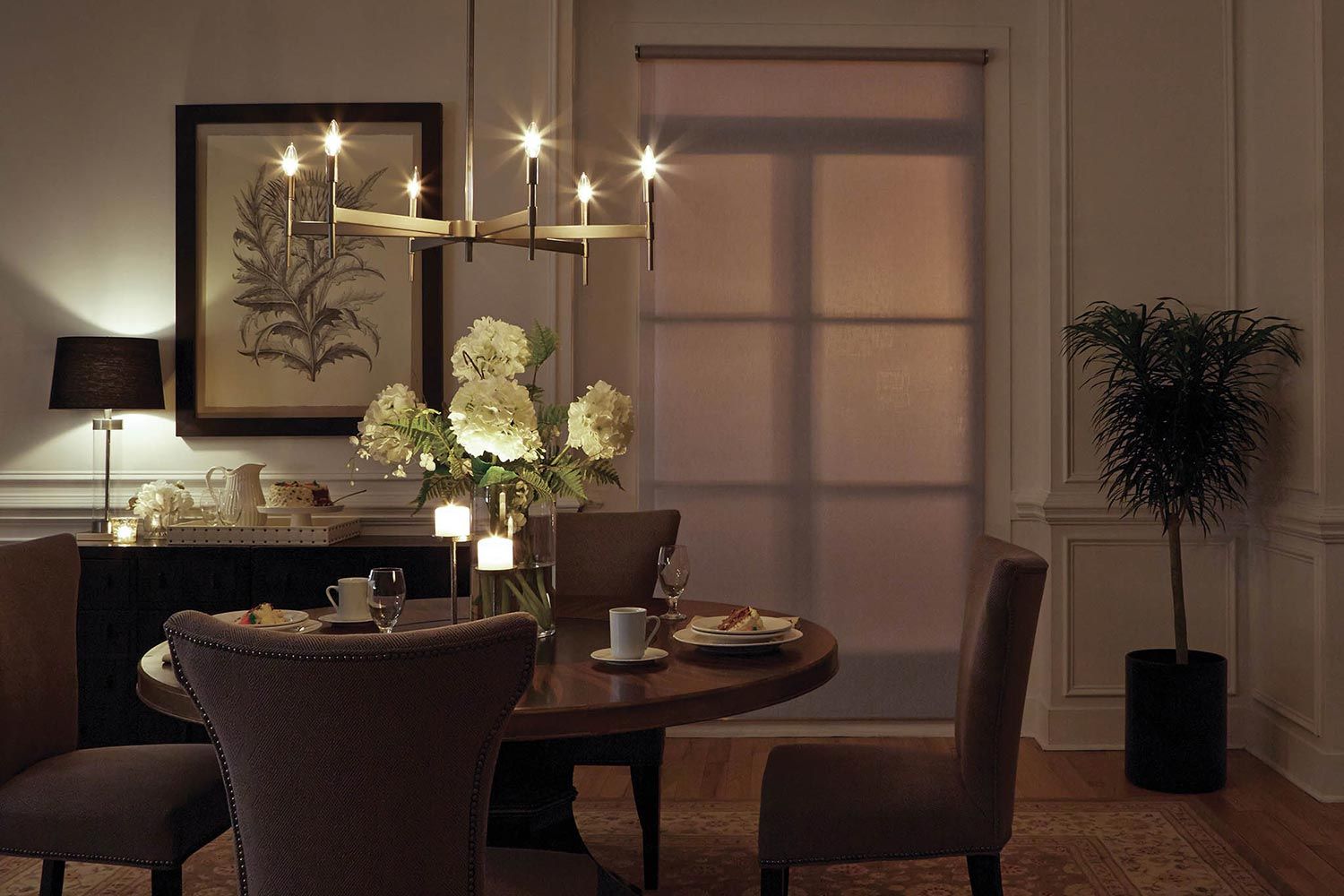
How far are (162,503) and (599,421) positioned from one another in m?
2.30

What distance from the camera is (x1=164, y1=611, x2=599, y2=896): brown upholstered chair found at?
141 cm

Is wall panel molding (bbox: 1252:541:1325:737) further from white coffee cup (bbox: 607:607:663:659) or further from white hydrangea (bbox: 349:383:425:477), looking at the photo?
white hydrangea (bbox: 349:383:425:477)

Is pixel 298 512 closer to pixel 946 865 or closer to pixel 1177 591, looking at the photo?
pixel 946 865

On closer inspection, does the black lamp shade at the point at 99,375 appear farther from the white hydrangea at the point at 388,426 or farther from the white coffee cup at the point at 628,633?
the white coffee cup at the point at 628,633

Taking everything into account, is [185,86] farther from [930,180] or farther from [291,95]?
[930,180]

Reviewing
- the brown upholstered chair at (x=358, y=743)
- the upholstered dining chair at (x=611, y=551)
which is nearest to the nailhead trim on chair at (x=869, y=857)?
the brown upholstered chair at (x=358, y=743)

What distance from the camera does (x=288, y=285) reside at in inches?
166

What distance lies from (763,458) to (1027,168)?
1.49 meters

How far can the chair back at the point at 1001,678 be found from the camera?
6.89ft

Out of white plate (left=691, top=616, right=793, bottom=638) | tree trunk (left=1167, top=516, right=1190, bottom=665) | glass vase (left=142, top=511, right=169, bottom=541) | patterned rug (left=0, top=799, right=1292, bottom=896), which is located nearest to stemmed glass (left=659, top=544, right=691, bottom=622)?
white plate (left=691, top=616, right=793, bottom=638)

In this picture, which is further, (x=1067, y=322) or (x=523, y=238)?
(x=1067, y=322)

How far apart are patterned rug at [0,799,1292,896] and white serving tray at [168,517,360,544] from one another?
97cm

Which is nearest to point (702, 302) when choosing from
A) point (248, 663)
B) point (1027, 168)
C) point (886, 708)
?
point (1027, 168)

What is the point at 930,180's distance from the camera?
4.34 meters
